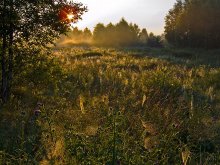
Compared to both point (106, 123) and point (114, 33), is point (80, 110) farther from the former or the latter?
point (114, 33)

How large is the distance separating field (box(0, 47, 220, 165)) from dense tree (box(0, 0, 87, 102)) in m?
0.51

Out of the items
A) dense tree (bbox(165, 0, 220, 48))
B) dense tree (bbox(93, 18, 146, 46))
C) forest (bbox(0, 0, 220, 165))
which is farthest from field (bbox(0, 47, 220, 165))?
dense tree (bbox(93, 18, 146, 46))

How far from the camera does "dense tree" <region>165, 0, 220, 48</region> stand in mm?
59875

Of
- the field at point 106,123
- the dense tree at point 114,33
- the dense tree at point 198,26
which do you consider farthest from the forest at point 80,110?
the dense tree at point 114,33

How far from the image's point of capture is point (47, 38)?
12.4 m

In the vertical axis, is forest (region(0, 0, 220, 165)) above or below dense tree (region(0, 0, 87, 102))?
below

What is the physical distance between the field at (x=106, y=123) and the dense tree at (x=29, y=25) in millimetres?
507

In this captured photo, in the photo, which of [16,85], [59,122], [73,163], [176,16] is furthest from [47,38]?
[176,16]

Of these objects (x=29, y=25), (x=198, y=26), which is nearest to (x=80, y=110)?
(x=29, y=25)

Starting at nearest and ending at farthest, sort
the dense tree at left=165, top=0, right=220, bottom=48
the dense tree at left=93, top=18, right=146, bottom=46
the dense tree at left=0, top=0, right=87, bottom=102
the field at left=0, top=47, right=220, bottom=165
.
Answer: the field at left=0, top=47, right=220, bottom=165
the dense tree at left=0, top=0, right=87, bottom=102
the dense tree at left=165, top=0, right=220, bottom=48
the dense tree at left=93, top=18, right=146, bottom=46

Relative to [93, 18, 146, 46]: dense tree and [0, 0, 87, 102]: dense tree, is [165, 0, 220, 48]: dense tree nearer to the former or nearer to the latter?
[93, 18, 146, 46]: dense tree

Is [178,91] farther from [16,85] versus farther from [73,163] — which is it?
[73,163]

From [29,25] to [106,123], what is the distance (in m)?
5.57

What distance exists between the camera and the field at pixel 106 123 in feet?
20.4
